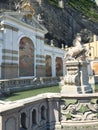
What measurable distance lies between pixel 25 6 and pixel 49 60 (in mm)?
9200

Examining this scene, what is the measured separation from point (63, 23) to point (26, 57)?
39.7 m

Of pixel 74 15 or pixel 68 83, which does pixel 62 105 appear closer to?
pixel 68 83

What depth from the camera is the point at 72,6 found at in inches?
3125

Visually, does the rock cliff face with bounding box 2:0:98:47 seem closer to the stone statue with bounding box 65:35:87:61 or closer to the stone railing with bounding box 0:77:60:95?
the stone railing with bounding box 0:77:60:95

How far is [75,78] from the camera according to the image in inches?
411

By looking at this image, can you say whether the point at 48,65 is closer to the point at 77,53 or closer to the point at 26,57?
the point at 26,57

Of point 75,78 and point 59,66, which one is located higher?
point 59,66

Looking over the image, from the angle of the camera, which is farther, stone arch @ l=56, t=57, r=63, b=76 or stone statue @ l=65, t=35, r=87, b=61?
stone arch @ l=56, t=57, r=63, b=76

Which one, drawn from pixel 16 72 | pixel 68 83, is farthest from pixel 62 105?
pixel 16 72

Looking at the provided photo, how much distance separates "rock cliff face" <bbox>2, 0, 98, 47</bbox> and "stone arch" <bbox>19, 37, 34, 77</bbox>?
2615cm

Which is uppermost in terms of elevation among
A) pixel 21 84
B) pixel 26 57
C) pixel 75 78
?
pixel 26 57

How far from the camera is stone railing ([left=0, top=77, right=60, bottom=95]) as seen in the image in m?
18.5

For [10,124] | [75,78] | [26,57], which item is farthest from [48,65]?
[10,124]

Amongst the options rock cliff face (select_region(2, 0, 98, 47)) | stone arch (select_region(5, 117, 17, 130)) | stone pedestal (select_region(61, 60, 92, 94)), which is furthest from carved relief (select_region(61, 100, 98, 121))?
rock cliff face (select_region(2, 0, 98, 47))
